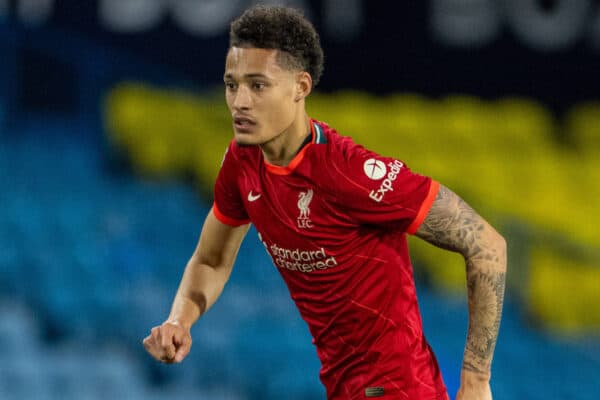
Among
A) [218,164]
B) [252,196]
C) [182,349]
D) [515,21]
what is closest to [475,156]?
[515,21]

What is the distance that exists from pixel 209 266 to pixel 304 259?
490mm

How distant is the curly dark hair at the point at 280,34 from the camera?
9.12 feet

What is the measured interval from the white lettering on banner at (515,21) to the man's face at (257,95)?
20.6ft

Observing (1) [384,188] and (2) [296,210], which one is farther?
(2) [296,210]

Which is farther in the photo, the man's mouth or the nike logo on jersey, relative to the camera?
the nike logo on jersey

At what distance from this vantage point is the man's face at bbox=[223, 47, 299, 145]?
109 inches

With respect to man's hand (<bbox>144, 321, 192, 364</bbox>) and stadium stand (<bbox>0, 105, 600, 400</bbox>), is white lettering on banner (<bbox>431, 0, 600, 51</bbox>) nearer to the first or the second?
stadium stand (<bbox>0, 105, 600, 400</bbox>)

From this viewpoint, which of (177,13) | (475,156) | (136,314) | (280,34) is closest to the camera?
(280,34)

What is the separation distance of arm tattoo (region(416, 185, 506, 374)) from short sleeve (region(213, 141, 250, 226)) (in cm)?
63

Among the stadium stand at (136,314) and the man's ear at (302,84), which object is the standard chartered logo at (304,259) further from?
the stadium stand at (136,314)

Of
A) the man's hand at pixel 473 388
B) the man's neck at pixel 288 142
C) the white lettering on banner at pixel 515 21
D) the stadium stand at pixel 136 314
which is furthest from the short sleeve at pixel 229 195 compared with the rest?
the white lettering on banner at pixel 515 21

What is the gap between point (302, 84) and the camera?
2.86 meters

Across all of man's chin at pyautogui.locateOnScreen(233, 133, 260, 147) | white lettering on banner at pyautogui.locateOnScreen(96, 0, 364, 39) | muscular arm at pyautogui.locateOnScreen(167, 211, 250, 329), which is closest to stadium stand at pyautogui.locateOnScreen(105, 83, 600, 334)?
white lettering on banner at pyautogui.locateOnScreen(96, 0, 364, 39)

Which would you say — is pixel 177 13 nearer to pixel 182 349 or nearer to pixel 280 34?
pixel 280 34
